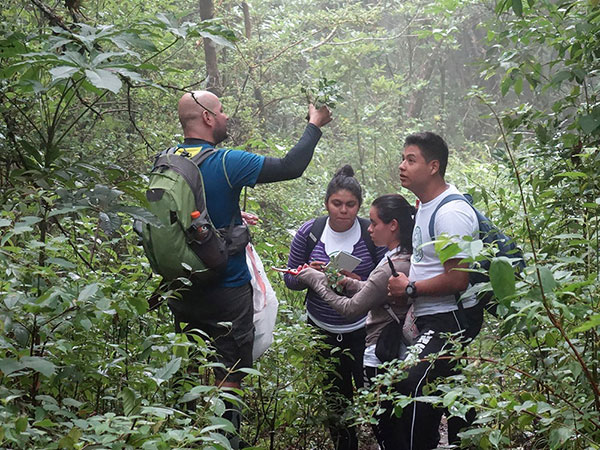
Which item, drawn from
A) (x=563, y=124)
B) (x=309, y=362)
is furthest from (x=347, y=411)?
(x=563, y=124)

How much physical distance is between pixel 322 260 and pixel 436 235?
1.23 m

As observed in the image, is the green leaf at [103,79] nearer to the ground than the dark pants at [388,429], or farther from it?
farther from it

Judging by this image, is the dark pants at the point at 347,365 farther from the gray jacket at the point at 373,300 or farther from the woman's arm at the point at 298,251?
the woman's arm at the point at 298,251

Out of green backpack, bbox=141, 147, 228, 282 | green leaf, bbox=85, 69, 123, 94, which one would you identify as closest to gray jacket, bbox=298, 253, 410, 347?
green backpack, bbox=141, 147, 228, 282

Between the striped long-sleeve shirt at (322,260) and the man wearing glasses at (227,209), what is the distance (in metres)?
0.96

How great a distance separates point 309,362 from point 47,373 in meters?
2.62

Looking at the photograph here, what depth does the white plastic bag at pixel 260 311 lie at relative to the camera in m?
4.33

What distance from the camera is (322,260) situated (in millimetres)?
5180

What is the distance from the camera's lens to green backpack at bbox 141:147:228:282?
12.3 feet

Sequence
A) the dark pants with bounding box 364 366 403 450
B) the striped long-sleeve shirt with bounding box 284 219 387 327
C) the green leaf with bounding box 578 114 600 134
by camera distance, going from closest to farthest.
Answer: the green leaf with bounding box 578 114 600 134 < the dark pants with bounding box 364 366 403 450 < the striped long-sleeve shirt with bounding box 284 219 387 327

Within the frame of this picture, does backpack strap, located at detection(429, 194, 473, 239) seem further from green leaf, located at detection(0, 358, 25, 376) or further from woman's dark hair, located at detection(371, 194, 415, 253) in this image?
green leaf, located at detection(0, 358, 25, 376)

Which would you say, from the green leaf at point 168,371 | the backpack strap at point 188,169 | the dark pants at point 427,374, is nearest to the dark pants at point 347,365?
the dark pants at point 427,374

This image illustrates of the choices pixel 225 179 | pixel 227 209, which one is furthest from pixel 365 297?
pixel 225 179

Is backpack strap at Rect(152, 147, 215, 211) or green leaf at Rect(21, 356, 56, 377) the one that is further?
backpack strap at Rect(152, 147, 215, 211)
